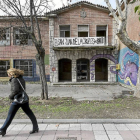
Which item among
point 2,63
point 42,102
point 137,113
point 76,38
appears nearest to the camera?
Answer: point 137,113

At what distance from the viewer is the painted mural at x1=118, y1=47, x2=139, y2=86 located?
32.9 ft

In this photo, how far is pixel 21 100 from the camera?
3488 millimetres

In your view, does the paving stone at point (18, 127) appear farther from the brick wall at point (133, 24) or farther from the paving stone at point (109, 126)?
the brick wall at point (133, 24)

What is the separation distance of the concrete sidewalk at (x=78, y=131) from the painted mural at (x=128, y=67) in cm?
656

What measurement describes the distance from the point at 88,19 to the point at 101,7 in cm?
160

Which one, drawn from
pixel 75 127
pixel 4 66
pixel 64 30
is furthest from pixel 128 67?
pixel 4 66

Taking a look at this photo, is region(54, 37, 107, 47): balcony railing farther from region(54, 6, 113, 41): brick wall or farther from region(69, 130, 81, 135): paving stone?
region(69, 130, 81, 135): paving stone

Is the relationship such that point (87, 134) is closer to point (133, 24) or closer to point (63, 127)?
point (63, 127)

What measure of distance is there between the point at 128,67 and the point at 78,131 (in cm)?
883

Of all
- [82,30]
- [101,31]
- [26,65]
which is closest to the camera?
[82,30]

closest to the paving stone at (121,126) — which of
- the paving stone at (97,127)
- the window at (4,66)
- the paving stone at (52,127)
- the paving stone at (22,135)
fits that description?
the paving stone at (97,127)

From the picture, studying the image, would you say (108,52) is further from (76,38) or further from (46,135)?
(46,135)

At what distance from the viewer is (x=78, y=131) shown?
3781mm

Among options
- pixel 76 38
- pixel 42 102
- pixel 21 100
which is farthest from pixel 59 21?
pixel 21 100
